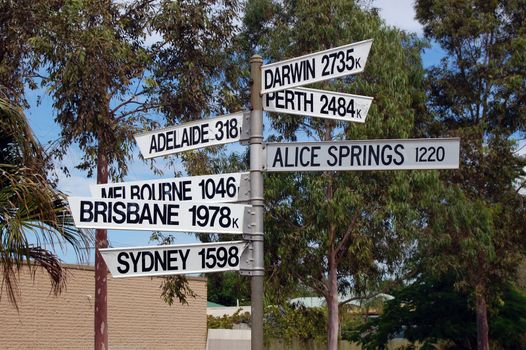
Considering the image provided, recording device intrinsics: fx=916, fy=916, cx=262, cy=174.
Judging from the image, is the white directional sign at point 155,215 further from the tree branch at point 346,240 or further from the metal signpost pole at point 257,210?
the tree branch at point 346,240

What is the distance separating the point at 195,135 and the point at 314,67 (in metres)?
1.16

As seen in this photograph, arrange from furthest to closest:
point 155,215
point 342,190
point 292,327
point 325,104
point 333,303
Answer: point 292,327 < point 333,303 < point 342,190 < point 325,104 < point 155,215

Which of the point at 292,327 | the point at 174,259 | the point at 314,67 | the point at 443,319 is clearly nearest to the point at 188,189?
the point at 174,259

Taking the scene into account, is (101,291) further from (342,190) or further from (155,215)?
(155,215)

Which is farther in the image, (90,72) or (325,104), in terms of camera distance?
(90,72)

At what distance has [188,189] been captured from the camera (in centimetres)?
755

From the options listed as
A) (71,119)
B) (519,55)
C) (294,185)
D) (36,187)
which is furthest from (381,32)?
(36,187)

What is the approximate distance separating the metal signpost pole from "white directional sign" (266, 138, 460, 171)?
134 mm

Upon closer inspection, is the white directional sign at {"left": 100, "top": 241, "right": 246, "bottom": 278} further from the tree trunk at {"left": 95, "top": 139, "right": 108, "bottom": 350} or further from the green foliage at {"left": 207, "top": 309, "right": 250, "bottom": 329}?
the green foliage at {"left": 207, "top": 309, "right": 250, "bottom": 329}

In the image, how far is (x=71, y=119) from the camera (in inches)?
723

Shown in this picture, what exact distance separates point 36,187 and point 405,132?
17835 millimetres

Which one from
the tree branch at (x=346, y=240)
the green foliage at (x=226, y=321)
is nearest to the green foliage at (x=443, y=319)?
the green foliage at (x=226, y=321)

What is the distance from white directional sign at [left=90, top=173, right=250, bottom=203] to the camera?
24.2ft

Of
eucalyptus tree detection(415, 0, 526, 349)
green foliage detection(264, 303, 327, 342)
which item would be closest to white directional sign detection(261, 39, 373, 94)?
eucalyptus tree detection(415, 0, 526, 349)
